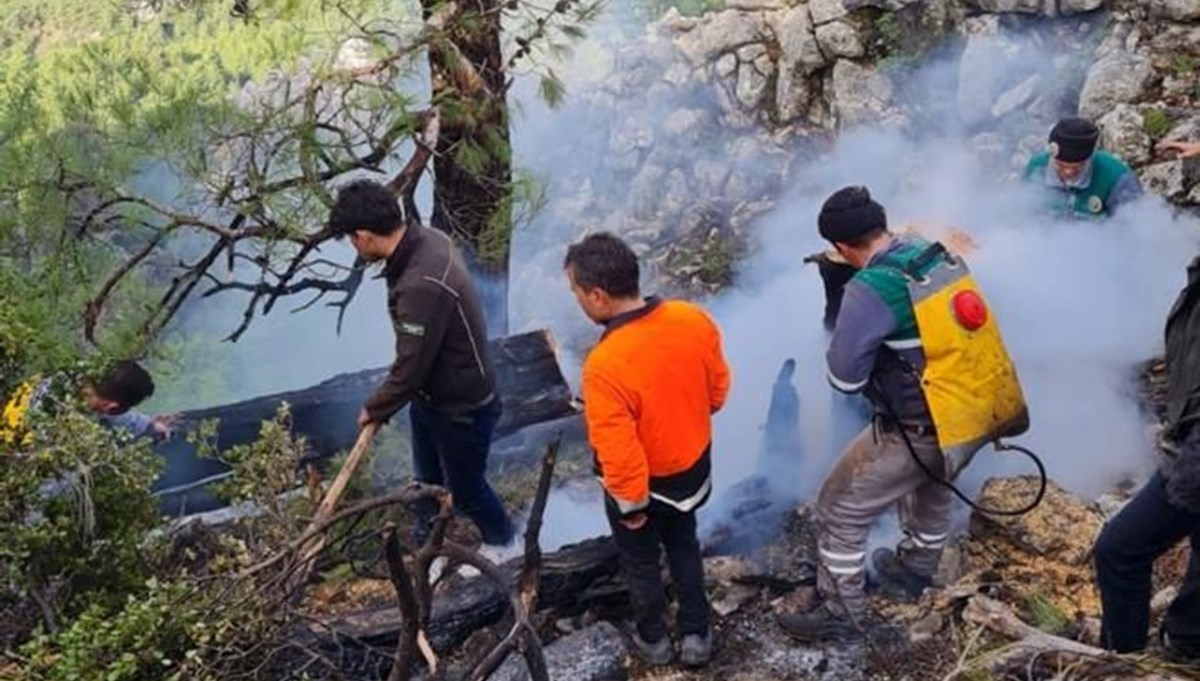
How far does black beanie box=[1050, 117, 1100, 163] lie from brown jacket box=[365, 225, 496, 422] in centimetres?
289

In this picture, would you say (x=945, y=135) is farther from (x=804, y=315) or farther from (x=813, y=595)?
(x=813, y=595)

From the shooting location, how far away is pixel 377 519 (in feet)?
15.9

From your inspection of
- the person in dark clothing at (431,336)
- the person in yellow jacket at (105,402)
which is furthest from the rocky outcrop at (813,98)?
the person in yellow jacket at (105,402)

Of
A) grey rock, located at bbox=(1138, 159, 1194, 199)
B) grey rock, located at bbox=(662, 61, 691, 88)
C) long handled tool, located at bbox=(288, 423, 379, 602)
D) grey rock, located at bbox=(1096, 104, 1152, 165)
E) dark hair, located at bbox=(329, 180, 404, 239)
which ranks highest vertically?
dark hair, located at bbox=(329, 180, 404, 239)

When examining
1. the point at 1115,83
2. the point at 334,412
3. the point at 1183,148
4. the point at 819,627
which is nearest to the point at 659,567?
the point at 819,627

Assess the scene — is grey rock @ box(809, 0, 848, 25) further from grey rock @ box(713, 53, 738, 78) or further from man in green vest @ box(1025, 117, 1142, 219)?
man in green vest @ box(1025, 117, 1142, 219)

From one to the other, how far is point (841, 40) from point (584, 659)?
696cm

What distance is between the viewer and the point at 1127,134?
23.6ft

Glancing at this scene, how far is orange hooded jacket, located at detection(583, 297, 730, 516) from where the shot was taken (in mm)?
3430

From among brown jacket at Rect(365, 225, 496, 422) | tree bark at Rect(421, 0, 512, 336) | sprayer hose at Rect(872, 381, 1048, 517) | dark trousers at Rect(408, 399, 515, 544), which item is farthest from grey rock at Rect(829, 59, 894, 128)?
brown jacket at Rect(365, 225, 496, 422)

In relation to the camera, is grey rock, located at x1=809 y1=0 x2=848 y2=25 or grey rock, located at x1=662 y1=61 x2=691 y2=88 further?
grey rock, located at x1=662 y1=61 x2=691 y2=88

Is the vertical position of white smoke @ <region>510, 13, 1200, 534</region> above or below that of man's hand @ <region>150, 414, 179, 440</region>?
below

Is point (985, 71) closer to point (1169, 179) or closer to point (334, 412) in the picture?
point (1169, 179)

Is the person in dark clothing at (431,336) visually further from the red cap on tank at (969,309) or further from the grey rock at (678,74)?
the grey rock at (678,74)
